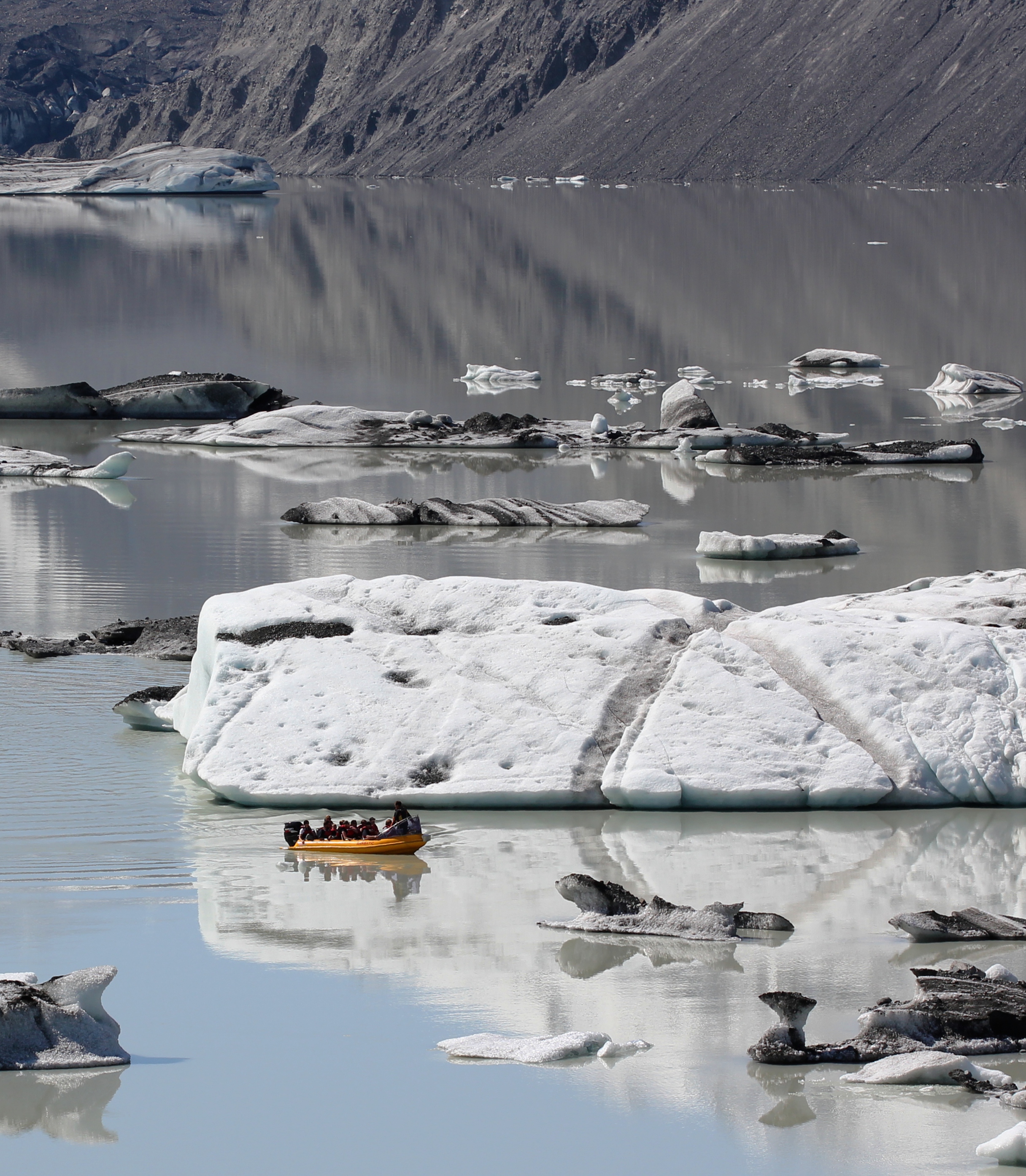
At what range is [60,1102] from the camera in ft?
23.5

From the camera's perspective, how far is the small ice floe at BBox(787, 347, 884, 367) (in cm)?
3659

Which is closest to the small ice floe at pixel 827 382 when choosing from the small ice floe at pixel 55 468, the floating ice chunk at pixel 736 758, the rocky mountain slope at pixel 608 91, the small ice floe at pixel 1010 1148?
the small ice floe at pixel 55 468

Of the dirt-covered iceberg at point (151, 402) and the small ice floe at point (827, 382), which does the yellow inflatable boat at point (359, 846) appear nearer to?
the dirt-covered iceberg at point (151, 402)

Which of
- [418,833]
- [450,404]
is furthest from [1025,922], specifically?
[450,404]

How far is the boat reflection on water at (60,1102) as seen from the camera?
6.96 metres

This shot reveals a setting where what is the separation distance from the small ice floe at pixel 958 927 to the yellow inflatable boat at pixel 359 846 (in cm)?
273

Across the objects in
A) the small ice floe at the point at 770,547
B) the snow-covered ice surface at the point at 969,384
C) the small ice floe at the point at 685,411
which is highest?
the snow-covered ice surface at the point at 969,384

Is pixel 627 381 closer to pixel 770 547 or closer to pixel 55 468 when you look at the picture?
pixel 55 468

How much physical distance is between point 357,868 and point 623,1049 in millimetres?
2941

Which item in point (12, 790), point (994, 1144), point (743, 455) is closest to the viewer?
point (994, 1144)

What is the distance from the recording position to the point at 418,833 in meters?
10.4

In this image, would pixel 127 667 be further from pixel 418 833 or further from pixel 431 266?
pixel 431 266

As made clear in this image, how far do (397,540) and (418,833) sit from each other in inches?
387

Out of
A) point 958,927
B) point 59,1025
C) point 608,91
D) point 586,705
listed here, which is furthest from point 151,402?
point 608,91
